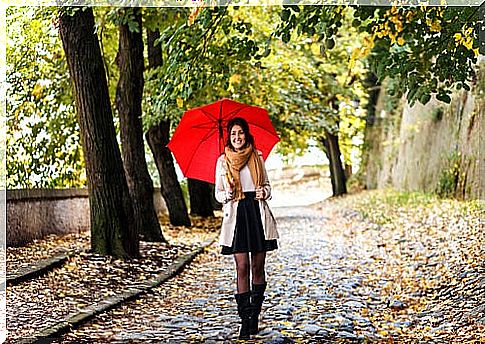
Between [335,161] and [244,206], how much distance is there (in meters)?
21.5

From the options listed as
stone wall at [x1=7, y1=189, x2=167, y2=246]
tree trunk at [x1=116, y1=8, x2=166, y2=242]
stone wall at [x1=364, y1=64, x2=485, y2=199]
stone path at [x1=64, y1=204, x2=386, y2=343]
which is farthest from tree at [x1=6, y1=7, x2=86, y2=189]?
stone wall at [x1=364, y1=64, x2=485, y2=199]

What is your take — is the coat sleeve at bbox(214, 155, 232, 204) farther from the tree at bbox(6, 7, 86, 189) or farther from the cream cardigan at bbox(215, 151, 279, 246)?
the tree at bbox(6, 7, 86, 189)

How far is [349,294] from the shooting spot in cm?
809

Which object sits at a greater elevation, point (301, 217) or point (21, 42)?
point (21, 42)

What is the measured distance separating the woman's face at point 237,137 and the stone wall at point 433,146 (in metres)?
6.82

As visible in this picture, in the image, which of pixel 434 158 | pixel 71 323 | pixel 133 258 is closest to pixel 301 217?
pixel 434 158

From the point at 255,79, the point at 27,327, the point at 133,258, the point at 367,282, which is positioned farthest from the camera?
the point at 255,79

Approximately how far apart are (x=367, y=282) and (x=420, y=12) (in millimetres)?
3281

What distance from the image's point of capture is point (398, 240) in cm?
1162

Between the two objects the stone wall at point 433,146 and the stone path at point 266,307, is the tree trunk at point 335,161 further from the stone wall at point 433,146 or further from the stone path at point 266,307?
the stone path at point 266,307

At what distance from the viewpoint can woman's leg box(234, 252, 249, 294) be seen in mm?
5707

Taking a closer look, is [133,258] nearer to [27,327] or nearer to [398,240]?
[27,327]

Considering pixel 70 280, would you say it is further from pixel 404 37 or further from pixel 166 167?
pixel 166 167

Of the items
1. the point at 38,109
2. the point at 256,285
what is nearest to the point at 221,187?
the point at 256,285
